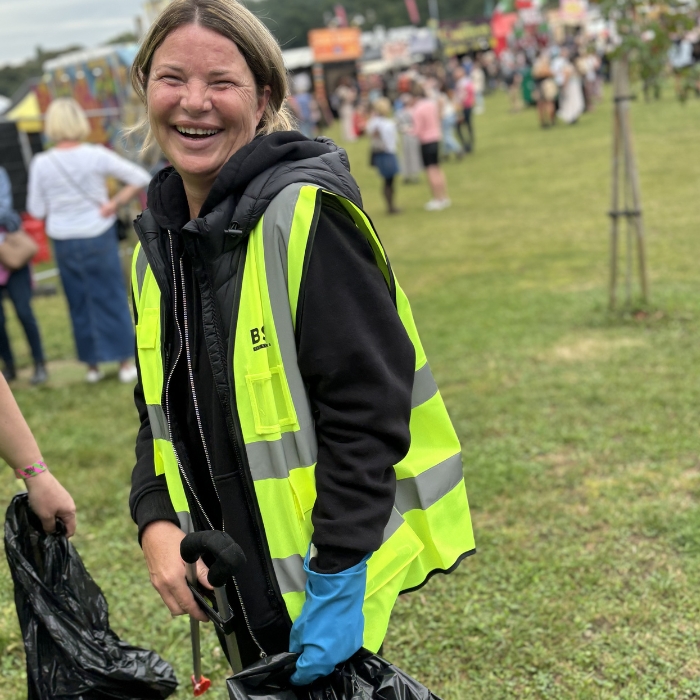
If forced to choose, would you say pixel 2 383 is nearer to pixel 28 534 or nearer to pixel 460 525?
pixel 28 534

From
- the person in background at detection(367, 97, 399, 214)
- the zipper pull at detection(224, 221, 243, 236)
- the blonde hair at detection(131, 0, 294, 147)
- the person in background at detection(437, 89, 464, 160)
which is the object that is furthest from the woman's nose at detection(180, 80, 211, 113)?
the person in background at detection(437, 89, 464, 160)

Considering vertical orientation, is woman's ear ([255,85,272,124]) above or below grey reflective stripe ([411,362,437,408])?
above

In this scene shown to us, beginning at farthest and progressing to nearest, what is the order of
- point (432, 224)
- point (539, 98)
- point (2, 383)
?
point (539, 98)
point (432, 224)
point (2, 383)

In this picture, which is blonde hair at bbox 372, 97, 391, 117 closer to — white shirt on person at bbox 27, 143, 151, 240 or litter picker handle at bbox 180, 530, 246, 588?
white shirt on person at bbox 27, 143, 151, 240

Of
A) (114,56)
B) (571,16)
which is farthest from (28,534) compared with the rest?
(571,16)

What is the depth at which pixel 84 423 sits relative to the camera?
19.1 feet

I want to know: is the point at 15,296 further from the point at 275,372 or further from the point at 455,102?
the point at 455,102

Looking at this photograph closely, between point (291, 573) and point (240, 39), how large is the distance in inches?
39.0

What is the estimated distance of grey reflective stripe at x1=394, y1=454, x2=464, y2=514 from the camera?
1636mm

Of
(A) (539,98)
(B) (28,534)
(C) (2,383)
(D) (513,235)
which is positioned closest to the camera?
(C) (2,383)

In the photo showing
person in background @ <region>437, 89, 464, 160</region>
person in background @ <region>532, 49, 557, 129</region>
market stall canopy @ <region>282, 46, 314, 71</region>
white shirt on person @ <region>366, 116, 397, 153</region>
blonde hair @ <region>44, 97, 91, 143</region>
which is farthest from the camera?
market stall canopy @ <region>282, 46, 314, 71</region>

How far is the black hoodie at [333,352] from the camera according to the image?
1.46 metres

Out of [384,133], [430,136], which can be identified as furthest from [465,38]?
[384,133]

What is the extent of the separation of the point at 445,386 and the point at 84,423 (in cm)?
246
